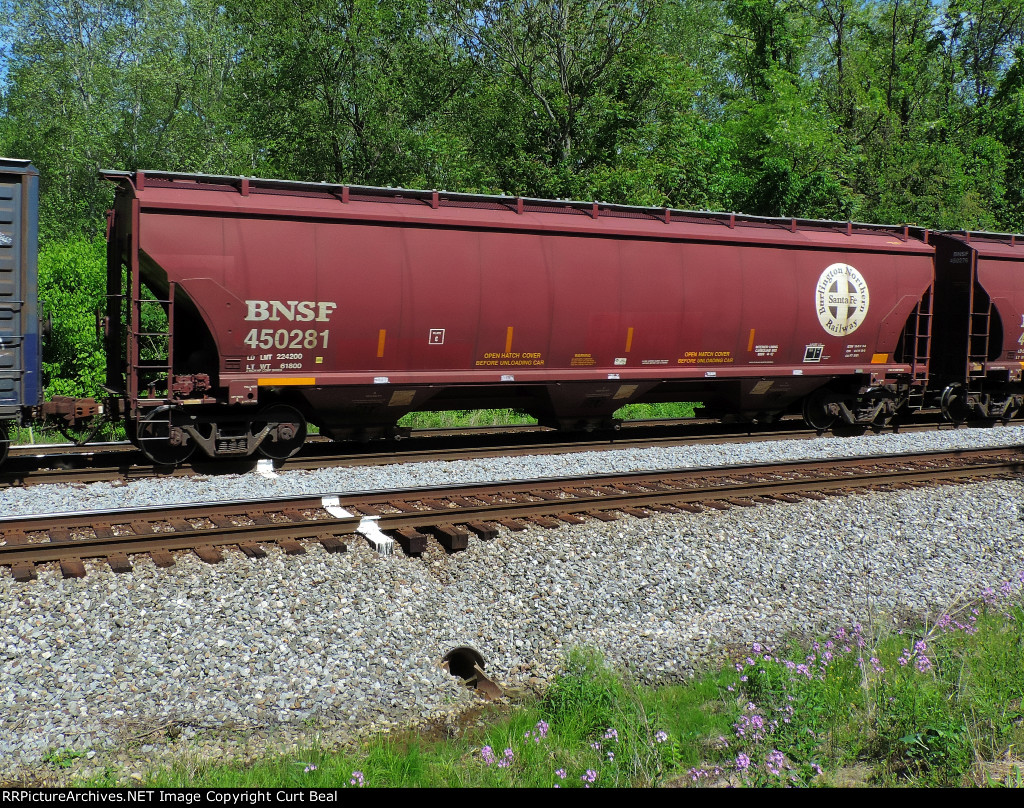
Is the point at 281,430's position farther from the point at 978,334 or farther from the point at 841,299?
the point at 978,334

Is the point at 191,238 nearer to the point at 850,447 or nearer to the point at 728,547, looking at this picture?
the point at 728,547

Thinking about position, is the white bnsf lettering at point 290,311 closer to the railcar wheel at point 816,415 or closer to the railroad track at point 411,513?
the railroad track at point 411,513

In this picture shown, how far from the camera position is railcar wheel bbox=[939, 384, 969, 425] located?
16.5 m

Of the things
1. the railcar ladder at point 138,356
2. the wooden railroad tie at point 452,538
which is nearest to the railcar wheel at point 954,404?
the wooden railroad tie at point 452,538

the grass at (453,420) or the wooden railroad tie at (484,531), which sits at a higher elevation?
the grass at (453,420)

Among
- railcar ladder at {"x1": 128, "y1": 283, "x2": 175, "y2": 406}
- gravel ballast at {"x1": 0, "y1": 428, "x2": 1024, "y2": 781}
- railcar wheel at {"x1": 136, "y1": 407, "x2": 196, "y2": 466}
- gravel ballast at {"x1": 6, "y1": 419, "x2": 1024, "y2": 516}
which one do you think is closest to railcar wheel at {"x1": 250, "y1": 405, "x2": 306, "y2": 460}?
gravel ballast at {"x1": 6, "y1": 419, "x2": 1024, "y2": 516}

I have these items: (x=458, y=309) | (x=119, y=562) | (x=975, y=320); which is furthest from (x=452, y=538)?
(x=975, y=320)

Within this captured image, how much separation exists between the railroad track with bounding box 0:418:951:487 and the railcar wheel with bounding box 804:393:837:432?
26 centimetres

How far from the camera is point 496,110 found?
69.8 ft

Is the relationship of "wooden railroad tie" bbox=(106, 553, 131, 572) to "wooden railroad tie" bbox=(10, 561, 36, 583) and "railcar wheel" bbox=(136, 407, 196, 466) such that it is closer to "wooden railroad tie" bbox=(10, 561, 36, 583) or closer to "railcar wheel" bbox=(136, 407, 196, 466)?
"wooden railroad tie" bbox=(10, 561, 36, 583)

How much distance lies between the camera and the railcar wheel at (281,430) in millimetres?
11047

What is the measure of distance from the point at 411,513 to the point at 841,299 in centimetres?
1008

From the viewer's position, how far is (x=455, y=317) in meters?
11.7

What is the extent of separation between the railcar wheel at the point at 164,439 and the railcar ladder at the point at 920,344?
42.6 ft
